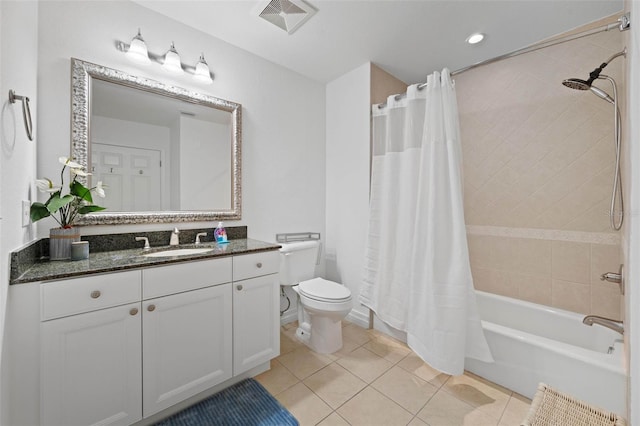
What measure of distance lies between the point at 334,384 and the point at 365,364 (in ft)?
1.00

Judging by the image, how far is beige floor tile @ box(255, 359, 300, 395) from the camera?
160cm

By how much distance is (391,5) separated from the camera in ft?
5.49

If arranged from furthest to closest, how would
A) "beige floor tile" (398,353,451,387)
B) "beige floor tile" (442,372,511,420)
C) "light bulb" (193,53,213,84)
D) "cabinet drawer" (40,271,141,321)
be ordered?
"light bulb" (193,53,213,84) < "beige floor tile" (398,353,451,387) < "beige floor tile" (442,372,511,420) < "cabinet drawer" (40,271,141,321)

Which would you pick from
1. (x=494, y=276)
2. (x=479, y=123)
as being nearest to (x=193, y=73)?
(x=479, y=123)

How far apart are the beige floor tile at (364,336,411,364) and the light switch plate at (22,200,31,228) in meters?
2.17

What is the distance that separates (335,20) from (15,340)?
2.39 metres

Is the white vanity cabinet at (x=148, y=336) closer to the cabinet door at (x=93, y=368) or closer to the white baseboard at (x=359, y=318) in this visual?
the cabinet door at (x=93, y=368)

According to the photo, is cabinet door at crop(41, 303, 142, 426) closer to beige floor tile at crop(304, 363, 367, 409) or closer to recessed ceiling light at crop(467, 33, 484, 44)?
beige floor tile at crop(304, 363, 367, 409)

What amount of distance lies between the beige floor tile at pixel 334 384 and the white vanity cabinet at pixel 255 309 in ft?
1.05

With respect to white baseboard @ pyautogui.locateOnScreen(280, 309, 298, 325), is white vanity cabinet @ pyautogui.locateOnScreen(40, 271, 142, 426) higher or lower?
higher

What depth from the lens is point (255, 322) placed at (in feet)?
5.35

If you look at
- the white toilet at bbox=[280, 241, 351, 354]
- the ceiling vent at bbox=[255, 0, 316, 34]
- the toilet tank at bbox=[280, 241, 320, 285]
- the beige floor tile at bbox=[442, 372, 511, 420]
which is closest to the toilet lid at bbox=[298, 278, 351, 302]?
the white toilet at bbox=[280, 241, 351, 354]

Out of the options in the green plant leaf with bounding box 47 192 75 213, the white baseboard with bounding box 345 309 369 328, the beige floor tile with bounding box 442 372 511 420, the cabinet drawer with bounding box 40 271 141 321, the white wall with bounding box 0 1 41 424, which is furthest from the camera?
the white baseboard with bounding box 345 309 369 328

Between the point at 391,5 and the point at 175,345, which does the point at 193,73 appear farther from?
the point at 175,345
